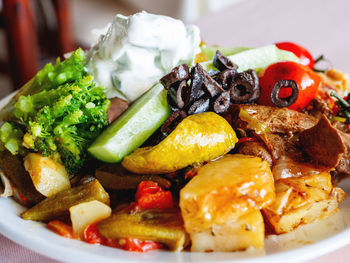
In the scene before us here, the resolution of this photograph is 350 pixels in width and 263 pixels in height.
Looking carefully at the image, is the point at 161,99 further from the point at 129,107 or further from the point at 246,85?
the point at 246,85

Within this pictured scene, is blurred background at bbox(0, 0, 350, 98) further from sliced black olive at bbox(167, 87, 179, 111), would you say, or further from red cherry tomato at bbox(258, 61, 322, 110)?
sliced black olive at bbox(167, 87, 179, 111)

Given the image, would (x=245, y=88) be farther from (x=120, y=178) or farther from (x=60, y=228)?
(x=60, y=228)

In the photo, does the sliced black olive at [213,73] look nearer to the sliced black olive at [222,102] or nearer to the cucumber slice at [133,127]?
the sliced black olive at [222,102]

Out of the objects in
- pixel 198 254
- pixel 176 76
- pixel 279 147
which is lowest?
pixel 198 254

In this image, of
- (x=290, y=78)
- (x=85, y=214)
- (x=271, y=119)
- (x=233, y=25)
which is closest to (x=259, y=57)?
(x=290, y=78)

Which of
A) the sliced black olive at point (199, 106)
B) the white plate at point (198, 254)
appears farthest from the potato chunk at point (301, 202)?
the sliced black olive at point (199, 106)

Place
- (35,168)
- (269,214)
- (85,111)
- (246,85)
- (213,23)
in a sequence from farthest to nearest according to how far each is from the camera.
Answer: (213,23)
(246,85)
(85,111)
(35,168)
(269,214)

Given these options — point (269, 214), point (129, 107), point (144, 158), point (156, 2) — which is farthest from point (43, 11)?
point (269, 214)
